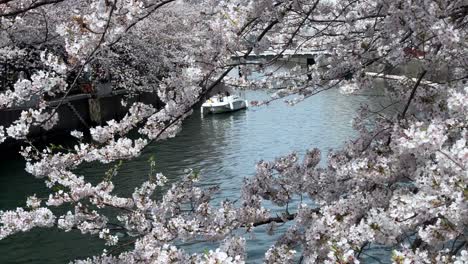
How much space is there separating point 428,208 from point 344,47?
3.02 meters

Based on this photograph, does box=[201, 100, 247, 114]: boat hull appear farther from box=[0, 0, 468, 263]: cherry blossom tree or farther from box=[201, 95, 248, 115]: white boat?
box=[0, 0, 468, 263]: cherry blossom tree

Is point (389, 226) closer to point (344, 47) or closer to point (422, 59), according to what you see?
point (422, 59)

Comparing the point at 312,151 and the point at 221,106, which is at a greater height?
the point at 312,151

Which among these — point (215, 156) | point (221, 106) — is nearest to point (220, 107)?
point (221, 106)

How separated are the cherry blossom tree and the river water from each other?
10.0 ft

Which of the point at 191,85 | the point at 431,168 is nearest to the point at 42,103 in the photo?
the point at 191,85

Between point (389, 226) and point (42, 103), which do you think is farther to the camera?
point (42, 103)

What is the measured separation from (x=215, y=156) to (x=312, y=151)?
501 inches

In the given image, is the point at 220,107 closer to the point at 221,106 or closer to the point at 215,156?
the point at 221,106

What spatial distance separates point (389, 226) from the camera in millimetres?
2758

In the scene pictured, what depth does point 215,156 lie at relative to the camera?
17.7 meters

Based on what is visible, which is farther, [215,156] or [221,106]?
[221,106]

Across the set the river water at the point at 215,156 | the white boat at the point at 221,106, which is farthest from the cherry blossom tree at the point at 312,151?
the white boat at the point at 221,106

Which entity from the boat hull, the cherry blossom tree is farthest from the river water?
the cherry blossom tree
